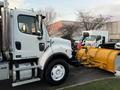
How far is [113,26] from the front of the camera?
63188mm

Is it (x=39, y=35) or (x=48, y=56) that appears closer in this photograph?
(x=39, y=35)

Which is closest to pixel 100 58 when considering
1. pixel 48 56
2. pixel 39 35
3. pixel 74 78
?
pixel 74 78

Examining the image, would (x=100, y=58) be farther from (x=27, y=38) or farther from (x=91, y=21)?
(x=91, y=21)

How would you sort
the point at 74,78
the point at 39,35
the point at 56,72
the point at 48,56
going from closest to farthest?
the point at 39,35 → the point at 48,56 → the point at 56,72 → the point at 74,78

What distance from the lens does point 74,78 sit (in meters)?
9.75

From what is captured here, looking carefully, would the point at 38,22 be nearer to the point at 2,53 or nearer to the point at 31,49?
the point at 31,49

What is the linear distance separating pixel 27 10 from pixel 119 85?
397 centimetres

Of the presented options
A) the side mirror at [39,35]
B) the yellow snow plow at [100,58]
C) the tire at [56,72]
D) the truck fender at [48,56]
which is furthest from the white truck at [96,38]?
the side mirror at [39,35]

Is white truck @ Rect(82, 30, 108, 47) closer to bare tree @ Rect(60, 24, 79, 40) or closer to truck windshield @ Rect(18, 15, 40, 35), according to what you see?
truck windshield @ Rect(18, 15, 40, 35)

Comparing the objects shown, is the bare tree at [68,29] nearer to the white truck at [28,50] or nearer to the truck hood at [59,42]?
the truck hood at [59,42]

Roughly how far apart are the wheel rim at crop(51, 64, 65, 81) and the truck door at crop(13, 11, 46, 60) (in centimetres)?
79

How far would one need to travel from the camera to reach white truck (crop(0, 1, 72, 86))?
771 centimetres

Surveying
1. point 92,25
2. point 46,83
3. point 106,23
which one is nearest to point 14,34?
point 46,83

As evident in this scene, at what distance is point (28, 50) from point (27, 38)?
408 millimetres
